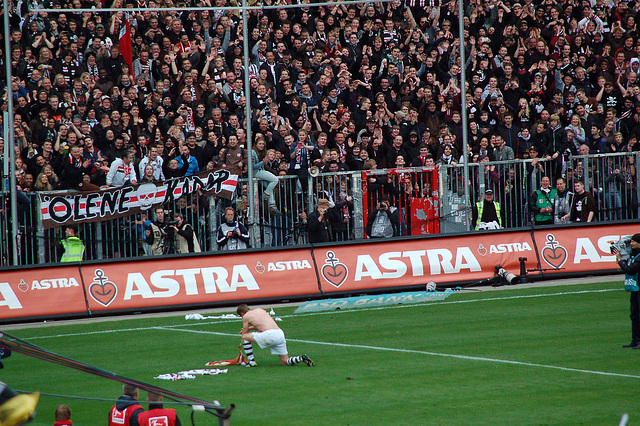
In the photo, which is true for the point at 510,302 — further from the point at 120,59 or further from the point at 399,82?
the point at 120,59

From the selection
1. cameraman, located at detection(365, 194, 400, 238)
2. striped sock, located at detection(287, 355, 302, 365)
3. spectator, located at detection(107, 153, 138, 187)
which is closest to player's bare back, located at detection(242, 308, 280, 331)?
striped sock, located at detection(287, 355, 302, 365)

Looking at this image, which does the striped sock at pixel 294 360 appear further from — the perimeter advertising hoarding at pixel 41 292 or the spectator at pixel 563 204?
the spectator at pixel 563 204

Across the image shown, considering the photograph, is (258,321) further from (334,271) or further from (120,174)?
(120,174)

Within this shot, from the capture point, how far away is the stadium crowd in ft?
74.1

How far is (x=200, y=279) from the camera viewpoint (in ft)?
69.7

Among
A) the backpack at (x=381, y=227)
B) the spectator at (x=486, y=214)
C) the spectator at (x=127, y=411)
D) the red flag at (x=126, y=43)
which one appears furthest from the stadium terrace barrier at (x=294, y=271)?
the spectator at (x=127, y=411)

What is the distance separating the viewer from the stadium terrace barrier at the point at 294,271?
2045 centimetres

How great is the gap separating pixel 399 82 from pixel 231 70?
5119 mm

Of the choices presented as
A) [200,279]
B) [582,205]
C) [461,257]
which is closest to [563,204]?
[582,205]

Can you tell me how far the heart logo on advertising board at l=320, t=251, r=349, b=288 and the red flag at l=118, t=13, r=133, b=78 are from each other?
814cm

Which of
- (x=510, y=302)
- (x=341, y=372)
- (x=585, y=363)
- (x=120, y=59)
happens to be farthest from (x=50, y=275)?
(x=585, y=363)

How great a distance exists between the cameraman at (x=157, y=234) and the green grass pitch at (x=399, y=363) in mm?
1899

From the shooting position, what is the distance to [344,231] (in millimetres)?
23109

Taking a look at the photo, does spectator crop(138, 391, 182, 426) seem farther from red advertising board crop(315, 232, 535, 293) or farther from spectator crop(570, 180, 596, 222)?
spectator crop(570, 180, 596, 222)
